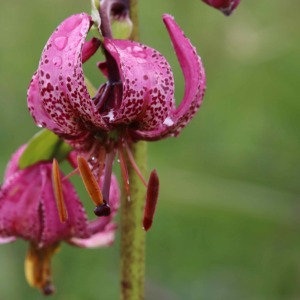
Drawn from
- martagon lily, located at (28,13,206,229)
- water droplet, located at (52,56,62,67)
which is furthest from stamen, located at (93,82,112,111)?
water droplet, located at (52,56,62,67)

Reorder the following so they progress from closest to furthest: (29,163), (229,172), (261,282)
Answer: (29,163)
(229,172)
(261,282)

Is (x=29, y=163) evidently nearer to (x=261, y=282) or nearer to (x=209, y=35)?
(x=261, y=282)

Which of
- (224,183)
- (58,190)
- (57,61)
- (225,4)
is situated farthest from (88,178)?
(224,183)

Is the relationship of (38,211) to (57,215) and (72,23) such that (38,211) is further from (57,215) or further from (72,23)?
(72,23)

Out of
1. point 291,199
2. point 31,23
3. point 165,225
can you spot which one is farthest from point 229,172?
point 31,23

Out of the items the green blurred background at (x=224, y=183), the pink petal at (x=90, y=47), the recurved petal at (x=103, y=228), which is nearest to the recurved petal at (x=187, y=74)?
the pink petal at (x=90, y=47)

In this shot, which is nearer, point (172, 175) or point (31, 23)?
point (172, 175)

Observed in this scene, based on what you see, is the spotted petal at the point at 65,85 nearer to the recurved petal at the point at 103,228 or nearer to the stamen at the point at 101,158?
the stamen at the point at 101,158
